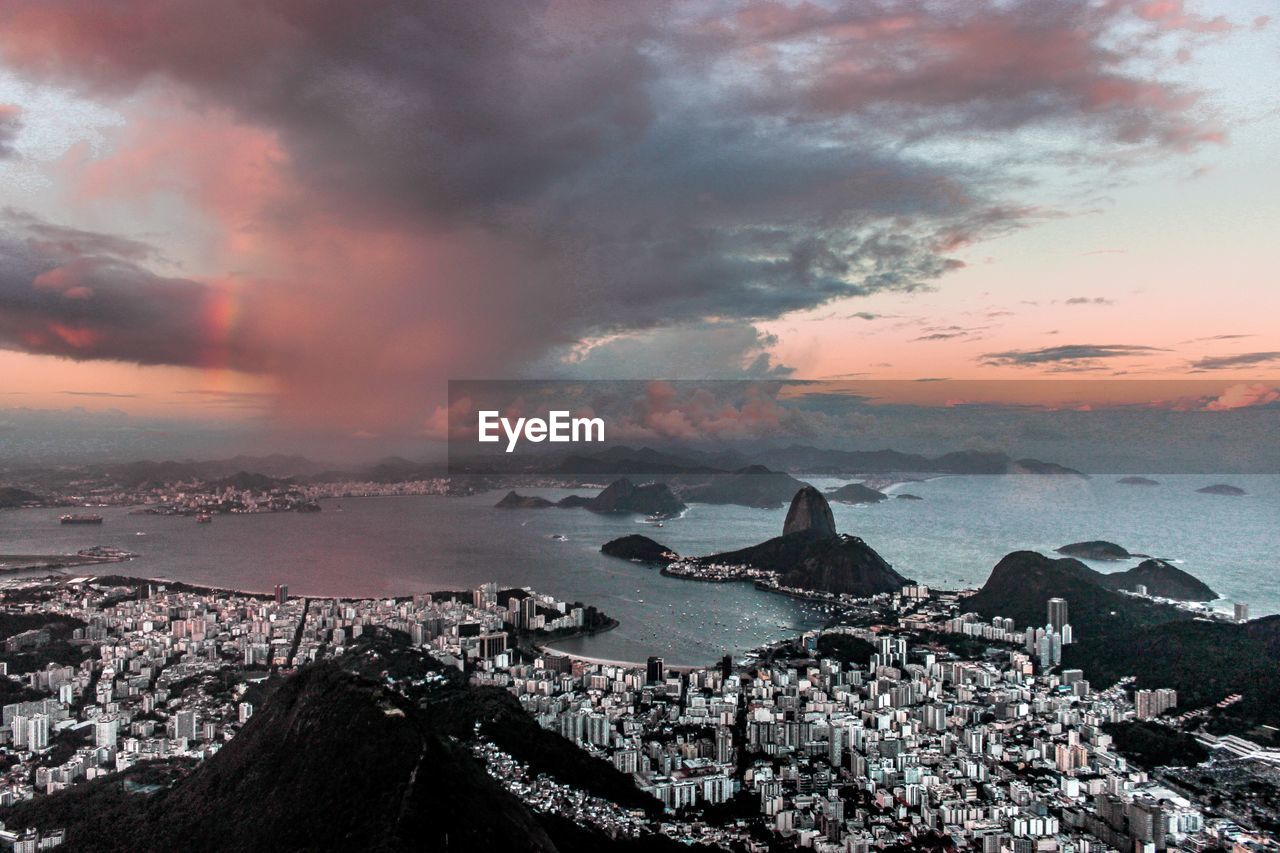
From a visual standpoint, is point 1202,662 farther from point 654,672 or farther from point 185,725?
point 185,725

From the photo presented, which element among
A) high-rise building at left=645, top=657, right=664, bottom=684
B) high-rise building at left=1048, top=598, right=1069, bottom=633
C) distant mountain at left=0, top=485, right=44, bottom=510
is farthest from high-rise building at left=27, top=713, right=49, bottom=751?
distant mountain at left=0, top=485, right=44, bottom=510

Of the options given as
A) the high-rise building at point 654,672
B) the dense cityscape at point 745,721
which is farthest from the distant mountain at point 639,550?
the high-rise building at point 654,672

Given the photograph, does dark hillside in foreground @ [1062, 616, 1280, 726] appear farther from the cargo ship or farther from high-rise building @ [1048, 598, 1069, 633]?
the cargo ship

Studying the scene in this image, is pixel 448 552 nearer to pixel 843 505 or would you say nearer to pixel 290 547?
pixel 290 547

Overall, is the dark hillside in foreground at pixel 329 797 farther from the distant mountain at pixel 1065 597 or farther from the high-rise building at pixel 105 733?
the distant mountain at pixel 1065 597

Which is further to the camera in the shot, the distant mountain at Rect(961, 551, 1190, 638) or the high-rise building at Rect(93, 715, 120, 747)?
the distant mountain at Rect(961, 551, 1190, 638)

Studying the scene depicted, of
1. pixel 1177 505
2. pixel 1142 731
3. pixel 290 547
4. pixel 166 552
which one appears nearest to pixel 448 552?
pixel 290 547
